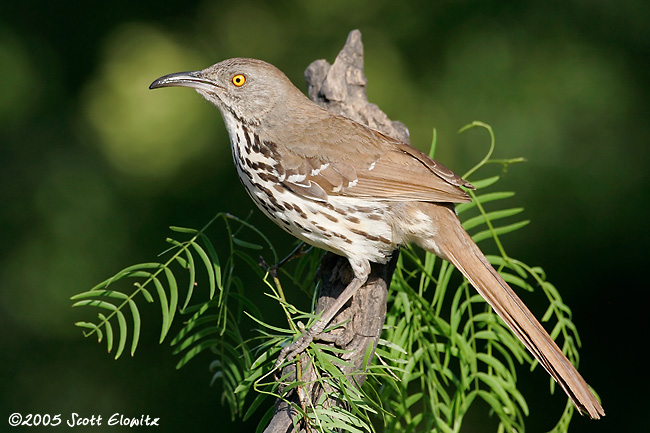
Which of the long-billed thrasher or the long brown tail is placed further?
the long-billed thrasher

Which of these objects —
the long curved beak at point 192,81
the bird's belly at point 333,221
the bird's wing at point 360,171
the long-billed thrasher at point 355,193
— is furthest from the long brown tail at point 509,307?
the long curved beak at point 192,81

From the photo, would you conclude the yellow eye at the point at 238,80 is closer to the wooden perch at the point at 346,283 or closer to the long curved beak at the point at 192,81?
the long curved beak at the point at 192,81

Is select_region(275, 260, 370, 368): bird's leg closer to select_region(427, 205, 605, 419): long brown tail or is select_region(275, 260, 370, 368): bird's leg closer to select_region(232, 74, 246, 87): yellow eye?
select_region(427, 205, 605, 419): long brown tail

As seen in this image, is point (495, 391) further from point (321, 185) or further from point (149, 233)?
point (149, 233)

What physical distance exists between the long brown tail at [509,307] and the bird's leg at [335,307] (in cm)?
32

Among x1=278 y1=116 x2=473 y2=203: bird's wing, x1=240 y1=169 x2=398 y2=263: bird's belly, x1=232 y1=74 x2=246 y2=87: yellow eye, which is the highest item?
x1=232 y1=74 x2=246 y2=87: yellow eye

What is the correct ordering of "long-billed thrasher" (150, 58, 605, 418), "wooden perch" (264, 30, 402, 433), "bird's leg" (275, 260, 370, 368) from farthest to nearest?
"long-billed thrasher" (150, 58, 605, 418) < "bird's leg" (275, 260, 370, 368) < "wooden perch" (264, 30, 402, 433)

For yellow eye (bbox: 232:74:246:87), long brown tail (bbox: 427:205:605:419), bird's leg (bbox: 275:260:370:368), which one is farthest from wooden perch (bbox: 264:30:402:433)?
yellow eye (bbox: 232:74:246:87)

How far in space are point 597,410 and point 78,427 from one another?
359 cm

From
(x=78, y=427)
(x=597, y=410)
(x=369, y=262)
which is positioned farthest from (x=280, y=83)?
(x=78, y=427)

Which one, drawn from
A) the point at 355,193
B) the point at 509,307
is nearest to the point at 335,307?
the point at 355,193

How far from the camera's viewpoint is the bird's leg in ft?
7.17

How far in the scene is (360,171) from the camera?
2.69 metres

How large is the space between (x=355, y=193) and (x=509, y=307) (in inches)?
28.6
